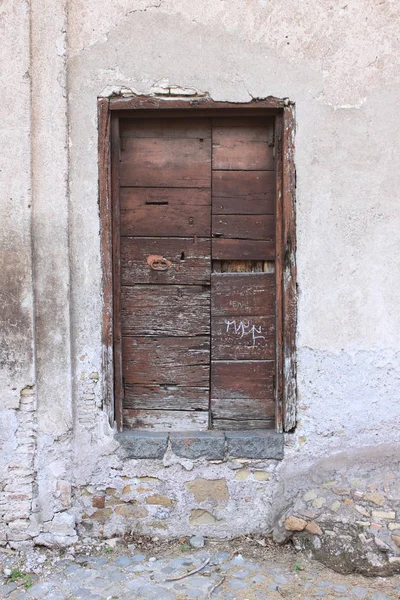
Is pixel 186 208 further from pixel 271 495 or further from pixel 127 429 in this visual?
pixel 271 495

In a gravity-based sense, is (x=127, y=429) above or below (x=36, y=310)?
below

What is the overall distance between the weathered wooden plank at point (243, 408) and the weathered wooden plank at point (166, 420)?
86 mm

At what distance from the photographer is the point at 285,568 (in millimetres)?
2975

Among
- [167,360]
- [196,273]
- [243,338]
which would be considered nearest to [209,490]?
[167,360]

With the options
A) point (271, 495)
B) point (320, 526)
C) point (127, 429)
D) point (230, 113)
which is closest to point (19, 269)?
point (127, 429)

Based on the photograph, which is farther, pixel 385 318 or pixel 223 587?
pixel 385 318

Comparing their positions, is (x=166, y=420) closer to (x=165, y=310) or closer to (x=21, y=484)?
(x=165, y=310)

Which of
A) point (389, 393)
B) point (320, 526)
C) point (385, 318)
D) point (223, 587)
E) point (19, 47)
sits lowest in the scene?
point (223, 587)

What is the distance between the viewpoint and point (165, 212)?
3.28 metres

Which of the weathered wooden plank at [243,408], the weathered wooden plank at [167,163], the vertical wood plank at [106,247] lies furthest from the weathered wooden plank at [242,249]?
the weathered wooden plank at [243,408]

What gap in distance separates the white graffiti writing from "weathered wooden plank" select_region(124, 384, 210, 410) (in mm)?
390

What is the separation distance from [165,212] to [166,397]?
113 centimetres

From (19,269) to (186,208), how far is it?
3.38 ft

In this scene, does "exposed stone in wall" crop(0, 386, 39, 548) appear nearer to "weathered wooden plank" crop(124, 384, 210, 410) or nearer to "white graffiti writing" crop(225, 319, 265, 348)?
"weathered wooden plank" crop(124, 384, 210, 410)
